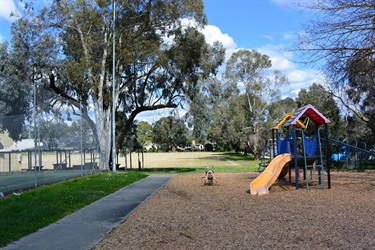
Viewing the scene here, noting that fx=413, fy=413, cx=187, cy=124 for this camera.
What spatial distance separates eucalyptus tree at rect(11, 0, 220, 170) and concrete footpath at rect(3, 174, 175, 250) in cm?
1289

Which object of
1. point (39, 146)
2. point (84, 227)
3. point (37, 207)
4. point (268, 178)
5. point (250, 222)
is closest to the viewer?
point (84, 227)

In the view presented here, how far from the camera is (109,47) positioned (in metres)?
27.2

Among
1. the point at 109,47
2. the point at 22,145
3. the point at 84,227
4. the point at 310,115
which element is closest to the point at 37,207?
the point at 84,227

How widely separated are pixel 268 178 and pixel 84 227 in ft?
27.4

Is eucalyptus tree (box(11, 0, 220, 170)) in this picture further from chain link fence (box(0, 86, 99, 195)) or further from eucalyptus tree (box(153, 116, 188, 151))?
eucalyptus tree (box(153, 116, 188, 151))

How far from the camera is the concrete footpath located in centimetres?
708

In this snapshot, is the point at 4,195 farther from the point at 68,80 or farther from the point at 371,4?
the point at 68,80

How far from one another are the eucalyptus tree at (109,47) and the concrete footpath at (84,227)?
42.3 feet

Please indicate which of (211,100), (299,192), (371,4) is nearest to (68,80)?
(211,100)

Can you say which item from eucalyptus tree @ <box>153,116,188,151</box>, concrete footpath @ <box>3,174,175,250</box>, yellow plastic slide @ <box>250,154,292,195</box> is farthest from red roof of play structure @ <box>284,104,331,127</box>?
eucalyptus tree @ <box>153,116,188,151</box>

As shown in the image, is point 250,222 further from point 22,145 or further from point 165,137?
point 165,137

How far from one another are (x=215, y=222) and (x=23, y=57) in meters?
21.0

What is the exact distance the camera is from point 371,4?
1286 centimetres

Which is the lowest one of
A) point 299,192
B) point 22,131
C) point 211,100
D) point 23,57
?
point 299,192
